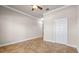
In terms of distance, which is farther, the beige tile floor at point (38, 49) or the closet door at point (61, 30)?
the closet door at point (61, 30)

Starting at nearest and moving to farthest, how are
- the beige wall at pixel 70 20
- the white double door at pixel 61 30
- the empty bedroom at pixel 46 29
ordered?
the empty bedroom at pixel 46 29 < the beige wall at pixel 70 20 < the white double door at pixel 61 30

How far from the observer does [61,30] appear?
A: 16.0ft

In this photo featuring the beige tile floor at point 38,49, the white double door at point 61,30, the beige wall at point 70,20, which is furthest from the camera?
the white double door at point 61,30

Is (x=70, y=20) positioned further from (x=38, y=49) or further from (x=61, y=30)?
(x=38, y=49)

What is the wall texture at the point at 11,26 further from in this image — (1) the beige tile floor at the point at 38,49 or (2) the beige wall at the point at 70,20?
(2) the beige wall at the point at 70,20

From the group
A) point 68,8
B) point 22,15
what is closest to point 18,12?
point 22,15

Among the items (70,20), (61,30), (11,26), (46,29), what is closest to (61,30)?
(61,30)

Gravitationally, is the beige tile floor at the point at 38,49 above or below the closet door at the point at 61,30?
below

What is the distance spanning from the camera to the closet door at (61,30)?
457 centimetres

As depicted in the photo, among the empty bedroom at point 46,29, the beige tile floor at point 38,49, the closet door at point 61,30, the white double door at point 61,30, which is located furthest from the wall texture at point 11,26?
the closet door at point 61,30

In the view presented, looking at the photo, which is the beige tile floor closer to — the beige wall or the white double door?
the beige wall

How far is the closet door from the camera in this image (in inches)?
180
